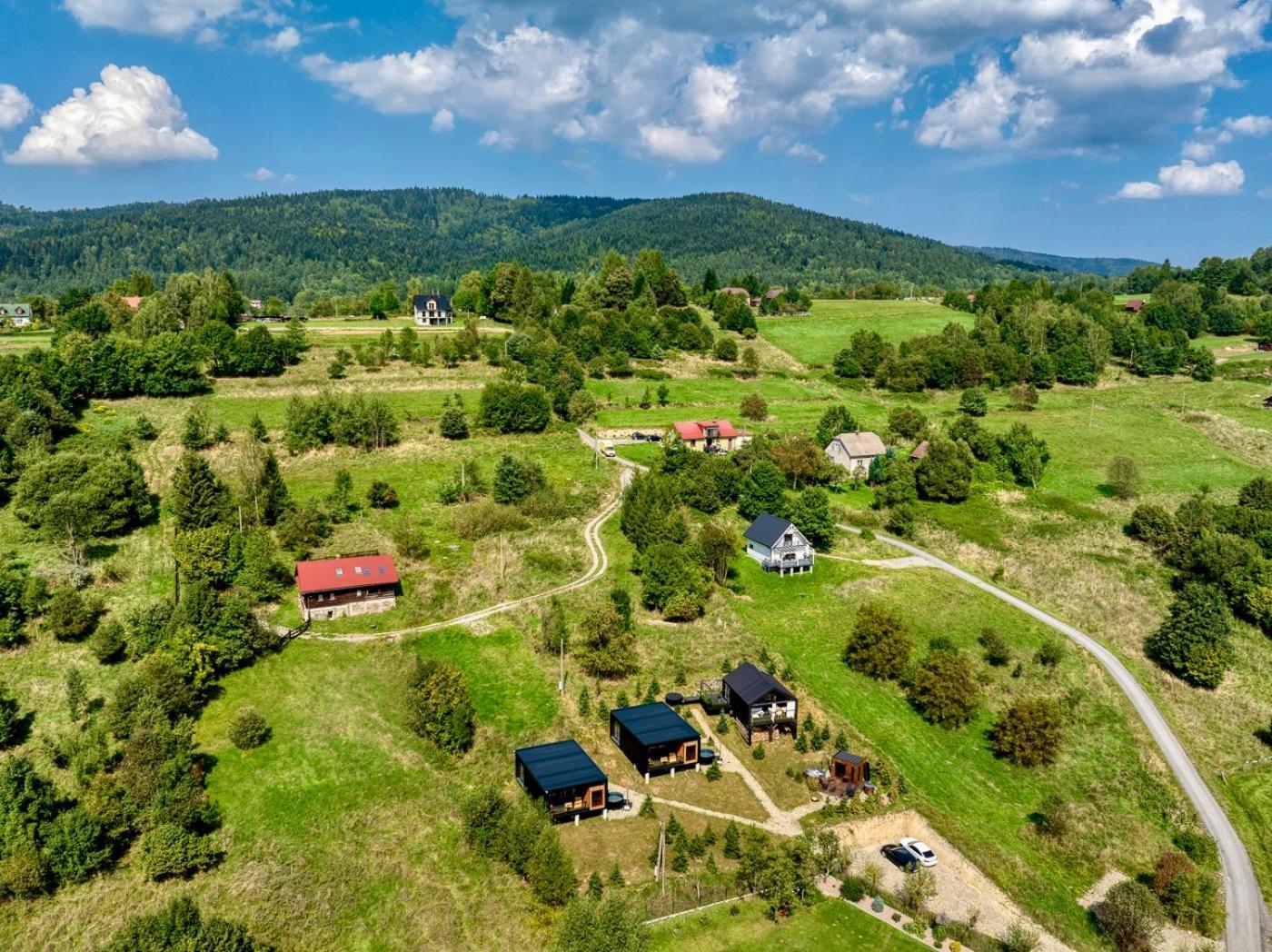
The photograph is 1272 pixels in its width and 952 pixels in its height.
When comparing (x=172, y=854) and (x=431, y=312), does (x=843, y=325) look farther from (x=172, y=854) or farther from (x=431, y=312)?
(x=172, y=854)

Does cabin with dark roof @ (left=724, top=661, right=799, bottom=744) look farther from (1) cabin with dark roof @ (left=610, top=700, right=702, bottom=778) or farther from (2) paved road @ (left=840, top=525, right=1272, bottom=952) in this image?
(2) paved road @ (left=840, top=525, right=1272, bottom=952)

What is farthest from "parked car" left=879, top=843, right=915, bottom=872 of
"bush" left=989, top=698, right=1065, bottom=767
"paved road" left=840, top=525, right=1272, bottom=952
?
"paved road" left=840, top=525, right=1272, bottom=952

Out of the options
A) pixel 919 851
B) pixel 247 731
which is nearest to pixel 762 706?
pixel 919 851

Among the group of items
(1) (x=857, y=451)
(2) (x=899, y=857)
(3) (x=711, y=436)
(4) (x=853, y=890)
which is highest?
(3) (x=711, y=436)

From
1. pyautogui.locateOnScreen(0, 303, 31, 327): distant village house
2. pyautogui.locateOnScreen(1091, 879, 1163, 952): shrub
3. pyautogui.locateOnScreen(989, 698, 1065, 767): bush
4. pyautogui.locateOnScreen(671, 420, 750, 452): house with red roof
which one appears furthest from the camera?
pyautogui.locateOnScreen(0, 303, 31, 327): distant village house

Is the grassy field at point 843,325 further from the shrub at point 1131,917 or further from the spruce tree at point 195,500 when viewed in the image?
the shrub at point 1131,917

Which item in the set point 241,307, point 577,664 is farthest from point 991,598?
point 241,307
